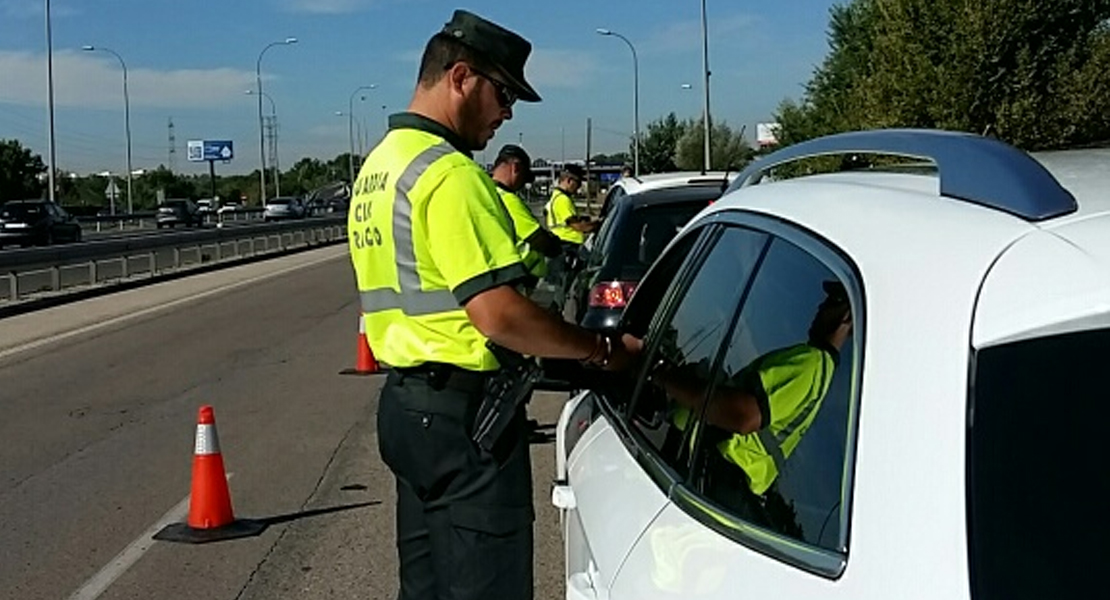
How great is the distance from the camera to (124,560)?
6645 mm

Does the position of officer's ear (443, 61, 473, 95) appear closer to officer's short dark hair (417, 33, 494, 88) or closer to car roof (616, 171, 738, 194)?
officer's short dark hair (417, 33, 494, 88)

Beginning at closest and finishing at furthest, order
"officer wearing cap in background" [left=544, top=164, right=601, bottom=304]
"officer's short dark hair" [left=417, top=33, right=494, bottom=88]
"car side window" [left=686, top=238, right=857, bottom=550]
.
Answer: "car side window" [left=686, top=238, right=857, bottom=550] < "officer's short dark hair" [left=417, top=33, right=494, bottom=88] < "officer wearing cap in background" [left=544, top=164, right=601, bottom=304]

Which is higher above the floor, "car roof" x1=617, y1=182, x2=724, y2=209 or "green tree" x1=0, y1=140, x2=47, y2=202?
"green tree" x1=0, y1=140, x2=47, y2=202

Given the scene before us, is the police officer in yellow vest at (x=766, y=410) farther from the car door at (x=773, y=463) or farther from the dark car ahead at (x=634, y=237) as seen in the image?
the dark car ahead at (x=634, y=237)

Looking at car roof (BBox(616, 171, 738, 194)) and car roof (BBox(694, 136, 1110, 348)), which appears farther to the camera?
car roof (BBox(616, 171, 738, 194))

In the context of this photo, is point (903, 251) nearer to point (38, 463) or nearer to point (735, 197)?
point (735, 197)

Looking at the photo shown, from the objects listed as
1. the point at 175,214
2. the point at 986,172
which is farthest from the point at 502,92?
the point at 175,214

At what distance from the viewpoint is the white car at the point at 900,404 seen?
1.70 metres

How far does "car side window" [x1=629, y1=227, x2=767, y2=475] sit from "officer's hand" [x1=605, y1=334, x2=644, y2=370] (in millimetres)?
44

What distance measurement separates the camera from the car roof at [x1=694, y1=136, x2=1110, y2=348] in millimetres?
1727

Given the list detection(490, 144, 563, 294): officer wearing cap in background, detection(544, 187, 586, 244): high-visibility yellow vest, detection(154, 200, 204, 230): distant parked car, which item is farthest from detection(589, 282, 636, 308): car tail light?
detection(154, 200, 204, 230): distant parked car

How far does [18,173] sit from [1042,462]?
101231 millimetres

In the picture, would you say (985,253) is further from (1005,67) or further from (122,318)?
(122,318)

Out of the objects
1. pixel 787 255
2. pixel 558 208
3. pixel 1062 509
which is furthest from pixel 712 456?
pixel 558 208
